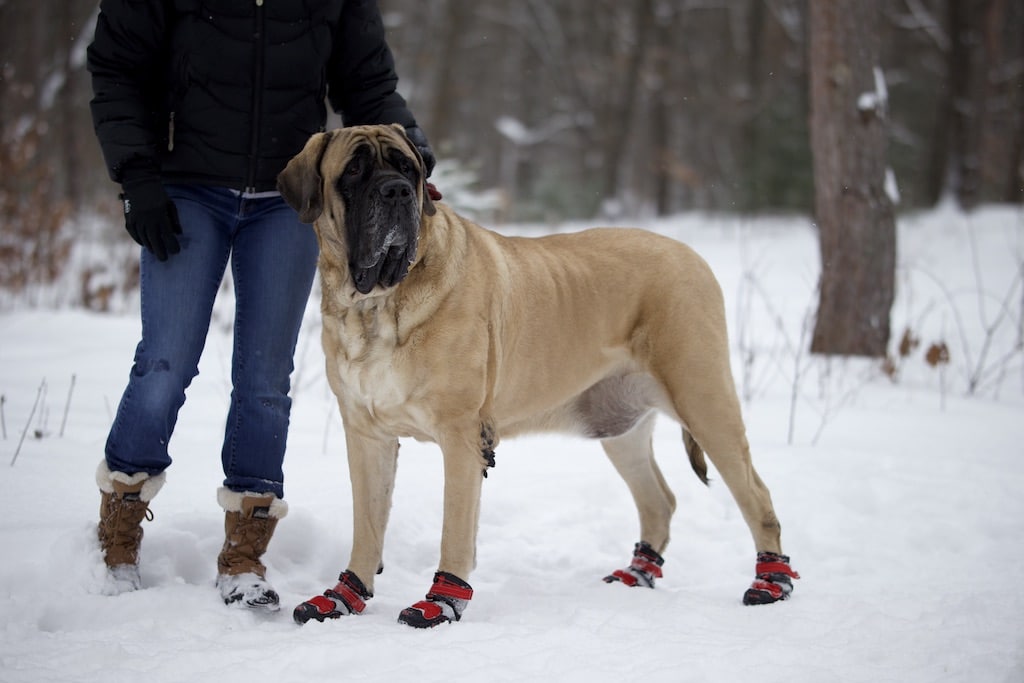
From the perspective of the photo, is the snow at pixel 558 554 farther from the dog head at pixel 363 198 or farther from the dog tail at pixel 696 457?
the dog head at pixel 363 198

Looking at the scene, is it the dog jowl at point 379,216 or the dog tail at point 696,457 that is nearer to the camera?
the dog jowl at point 379,216

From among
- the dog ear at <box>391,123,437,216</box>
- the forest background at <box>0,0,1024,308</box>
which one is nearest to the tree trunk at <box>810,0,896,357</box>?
the forest background at <box>0,0,1024,308</box>

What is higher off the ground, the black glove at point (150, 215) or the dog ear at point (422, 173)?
the dog ear at point (422, 173)

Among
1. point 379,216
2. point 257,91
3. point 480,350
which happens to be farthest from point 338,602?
point 257,91

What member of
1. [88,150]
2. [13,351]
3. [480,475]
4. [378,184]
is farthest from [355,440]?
[88,150]

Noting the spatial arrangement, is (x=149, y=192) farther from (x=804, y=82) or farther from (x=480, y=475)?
(x=804, y=82)

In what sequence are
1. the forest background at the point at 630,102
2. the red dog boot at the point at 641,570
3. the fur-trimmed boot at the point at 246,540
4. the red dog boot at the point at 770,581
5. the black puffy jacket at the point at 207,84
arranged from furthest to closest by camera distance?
1. the forest background at the point at 630,102
2. the red dog boot at the point at 641,570
3. the red dog boot at the point at 770,581
4. the fur-trimmed boot at the point at 246,540
5. the black puffy jacket at the point at 207,84

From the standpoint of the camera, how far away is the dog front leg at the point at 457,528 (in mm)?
2695

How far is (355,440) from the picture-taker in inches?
114

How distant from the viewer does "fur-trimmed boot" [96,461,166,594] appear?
281 centimetres

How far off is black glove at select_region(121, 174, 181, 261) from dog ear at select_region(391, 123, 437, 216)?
30.7 inches

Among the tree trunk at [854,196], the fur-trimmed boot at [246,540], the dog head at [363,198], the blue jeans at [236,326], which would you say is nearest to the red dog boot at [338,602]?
the fur-trimmed boot at [246,540]

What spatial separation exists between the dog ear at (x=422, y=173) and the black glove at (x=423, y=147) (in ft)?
0.16

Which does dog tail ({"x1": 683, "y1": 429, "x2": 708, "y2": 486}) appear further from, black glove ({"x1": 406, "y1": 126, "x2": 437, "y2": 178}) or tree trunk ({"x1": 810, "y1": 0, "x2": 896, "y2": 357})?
tree trunk ({"x1": 810, "y1": 0, "x2": 896, "y2": 357})
